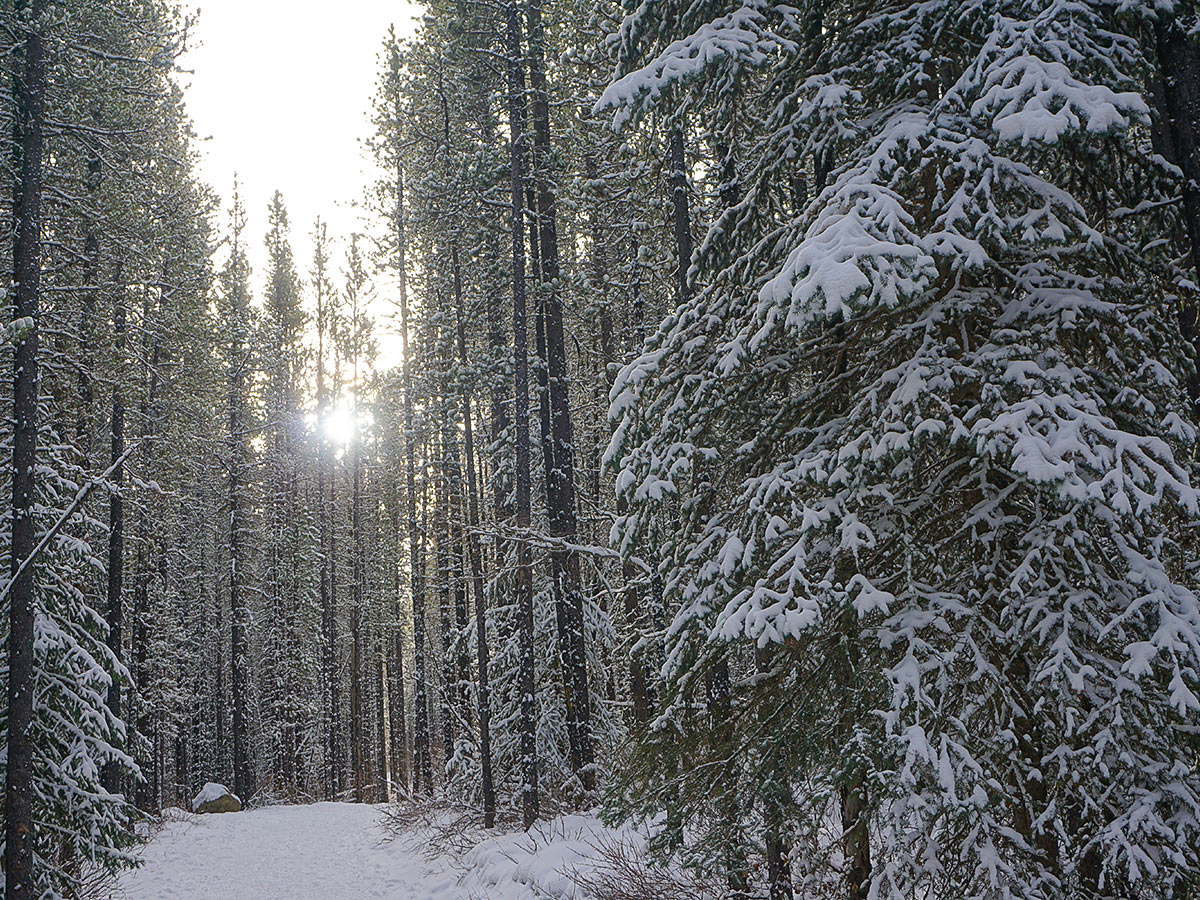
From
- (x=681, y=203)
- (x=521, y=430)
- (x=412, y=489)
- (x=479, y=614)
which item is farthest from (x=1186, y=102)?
(x=412, y=489)

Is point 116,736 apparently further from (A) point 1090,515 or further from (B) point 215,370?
(B) point 215,370

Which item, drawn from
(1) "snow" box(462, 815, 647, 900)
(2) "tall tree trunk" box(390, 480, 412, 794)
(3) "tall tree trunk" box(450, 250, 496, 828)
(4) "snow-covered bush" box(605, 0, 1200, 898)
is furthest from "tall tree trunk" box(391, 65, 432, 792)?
(4) "snow-covered bush" box(605, 0, 1200, 898)

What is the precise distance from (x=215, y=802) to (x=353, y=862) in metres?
13.0

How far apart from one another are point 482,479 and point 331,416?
1131 cm

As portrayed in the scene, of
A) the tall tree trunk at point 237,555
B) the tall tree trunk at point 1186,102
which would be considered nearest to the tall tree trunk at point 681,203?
the tall tree trunk at point 1186,102

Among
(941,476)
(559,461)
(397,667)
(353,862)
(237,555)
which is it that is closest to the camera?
(941,476)

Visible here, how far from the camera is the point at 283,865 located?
14.3m

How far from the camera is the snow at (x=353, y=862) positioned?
9062 mm

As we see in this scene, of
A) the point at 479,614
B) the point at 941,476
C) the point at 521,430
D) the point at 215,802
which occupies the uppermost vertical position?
the point at 521,430

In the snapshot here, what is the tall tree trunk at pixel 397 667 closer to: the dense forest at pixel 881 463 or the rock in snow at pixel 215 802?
the rock in snow at pixel 215 802

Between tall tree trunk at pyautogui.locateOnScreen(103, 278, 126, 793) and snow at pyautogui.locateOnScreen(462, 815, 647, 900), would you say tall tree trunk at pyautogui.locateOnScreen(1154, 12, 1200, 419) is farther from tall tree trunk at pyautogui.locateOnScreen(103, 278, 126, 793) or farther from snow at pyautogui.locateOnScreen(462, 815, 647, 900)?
tall tree trunk at pyautogui.locateOnScreen(103, 278, 126, 793)

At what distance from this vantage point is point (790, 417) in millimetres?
6328

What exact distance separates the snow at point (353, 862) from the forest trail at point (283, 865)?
2cm

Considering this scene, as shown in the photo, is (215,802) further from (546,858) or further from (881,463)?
(881,463)
